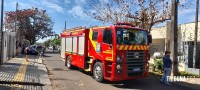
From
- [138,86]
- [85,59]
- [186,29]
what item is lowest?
[138,86]

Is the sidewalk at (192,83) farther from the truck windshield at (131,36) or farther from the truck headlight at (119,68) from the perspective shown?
the truck headlight at (119,68)

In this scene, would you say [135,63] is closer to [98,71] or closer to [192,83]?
[98,71]

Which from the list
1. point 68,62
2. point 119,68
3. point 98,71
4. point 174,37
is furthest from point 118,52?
point 68,62

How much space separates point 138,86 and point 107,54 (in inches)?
76.8

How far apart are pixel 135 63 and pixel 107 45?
1.47m

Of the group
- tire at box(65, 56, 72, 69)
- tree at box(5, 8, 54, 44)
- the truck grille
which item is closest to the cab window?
the truck grille

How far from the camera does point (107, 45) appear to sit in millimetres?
14102

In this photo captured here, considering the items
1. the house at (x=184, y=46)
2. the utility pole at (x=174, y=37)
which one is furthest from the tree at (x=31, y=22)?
the utility pole at (x=174, y=37)

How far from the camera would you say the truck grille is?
13867mm

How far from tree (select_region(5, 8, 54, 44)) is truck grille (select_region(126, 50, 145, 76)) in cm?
4731

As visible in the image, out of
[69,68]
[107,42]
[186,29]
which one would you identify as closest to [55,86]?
[107,42]

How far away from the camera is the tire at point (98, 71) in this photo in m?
14.5

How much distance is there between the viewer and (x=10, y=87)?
11.7m

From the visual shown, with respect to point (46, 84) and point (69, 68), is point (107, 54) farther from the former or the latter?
point (69, 68)
